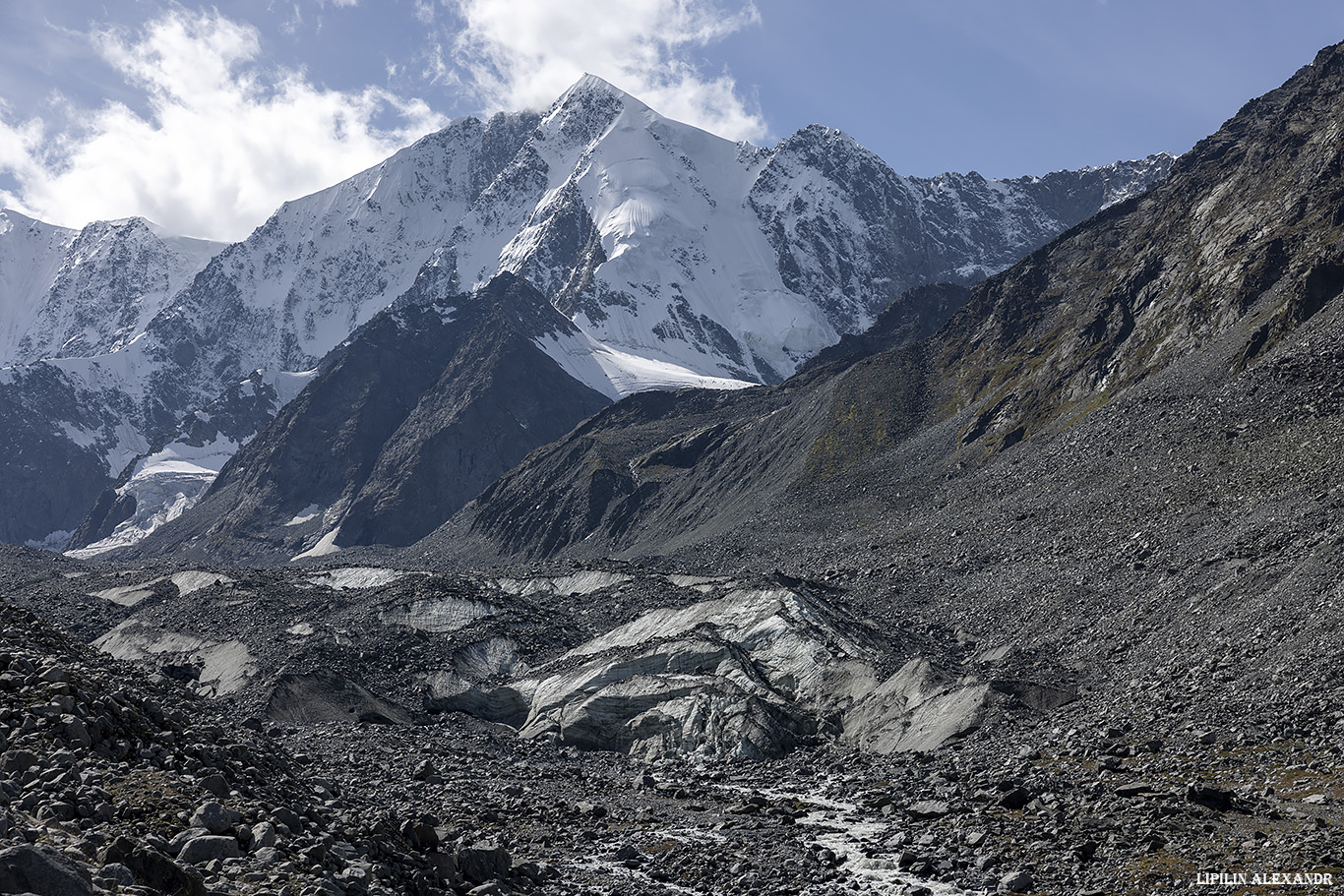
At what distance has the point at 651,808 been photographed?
39.5m

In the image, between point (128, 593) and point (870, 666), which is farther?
point (128, 593)

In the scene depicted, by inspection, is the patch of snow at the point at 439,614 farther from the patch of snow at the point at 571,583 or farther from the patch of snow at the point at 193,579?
the patch of snow at the point at 193,579

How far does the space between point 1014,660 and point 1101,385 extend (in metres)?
60.5

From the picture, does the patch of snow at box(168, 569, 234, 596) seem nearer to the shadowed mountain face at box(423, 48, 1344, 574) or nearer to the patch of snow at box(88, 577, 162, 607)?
the patch of snow at box(88, 577, 162, 607)

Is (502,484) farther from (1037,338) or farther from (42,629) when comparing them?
(42,629)

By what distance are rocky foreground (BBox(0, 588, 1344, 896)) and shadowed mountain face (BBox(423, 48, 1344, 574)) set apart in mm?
37006

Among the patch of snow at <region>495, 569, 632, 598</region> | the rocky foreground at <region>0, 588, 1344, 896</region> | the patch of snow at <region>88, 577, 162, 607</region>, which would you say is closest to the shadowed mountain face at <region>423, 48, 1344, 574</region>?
the patch of snow at <region>495, 569, 632, 598</region>

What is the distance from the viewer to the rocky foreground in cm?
1827

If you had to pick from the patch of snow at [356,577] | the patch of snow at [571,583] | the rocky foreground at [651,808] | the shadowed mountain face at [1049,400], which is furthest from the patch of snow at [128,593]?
the rocky foreground at [651,808]

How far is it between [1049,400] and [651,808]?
3523 inches

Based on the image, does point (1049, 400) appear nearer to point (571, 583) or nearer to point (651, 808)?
point (571, 583)

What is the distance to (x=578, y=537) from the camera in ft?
528

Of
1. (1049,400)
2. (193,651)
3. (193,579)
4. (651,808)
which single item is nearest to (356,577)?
(193,579)

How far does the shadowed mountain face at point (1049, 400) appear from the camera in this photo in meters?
86.4
